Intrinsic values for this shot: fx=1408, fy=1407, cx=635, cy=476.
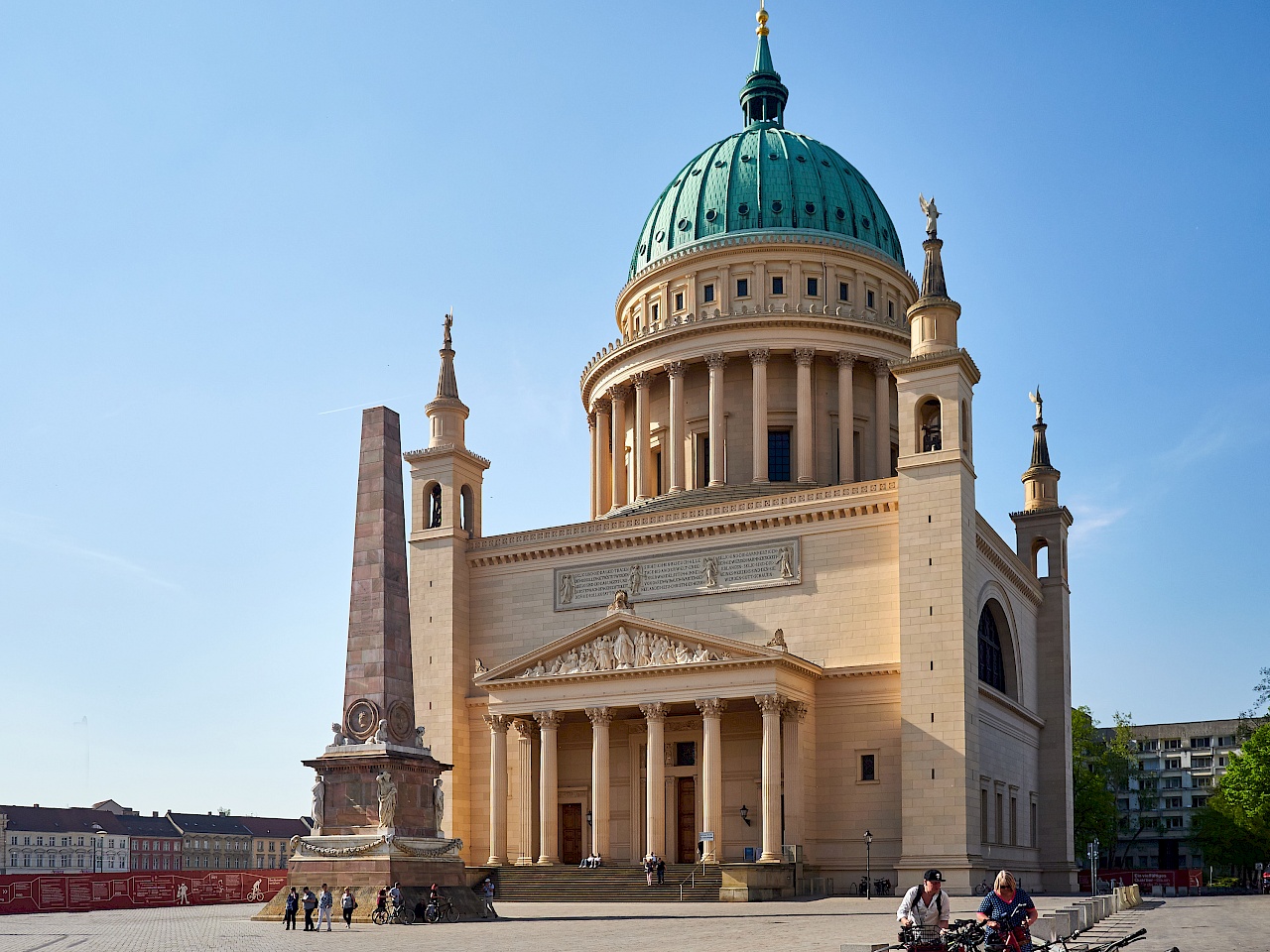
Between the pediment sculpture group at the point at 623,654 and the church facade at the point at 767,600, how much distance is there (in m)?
0.10

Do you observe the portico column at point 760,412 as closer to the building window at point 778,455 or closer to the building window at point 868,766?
the building window at point 778,455

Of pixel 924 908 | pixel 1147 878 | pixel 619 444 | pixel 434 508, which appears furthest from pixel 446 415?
pixel 924 908

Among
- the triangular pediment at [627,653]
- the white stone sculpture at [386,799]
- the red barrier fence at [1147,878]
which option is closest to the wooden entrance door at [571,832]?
the triangular pediment at [627,653]

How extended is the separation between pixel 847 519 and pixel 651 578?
9.04 meters

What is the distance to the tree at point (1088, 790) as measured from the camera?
302 ft

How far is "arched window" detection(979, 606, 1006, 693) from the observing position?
58.0 metres

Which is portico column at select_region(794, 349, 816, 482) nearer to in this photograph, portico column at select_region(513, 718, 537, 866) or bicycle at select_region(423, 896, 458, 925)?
portico column at select_region(513, 718, 537, 866)

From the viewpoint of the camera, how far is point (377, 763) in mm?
36219

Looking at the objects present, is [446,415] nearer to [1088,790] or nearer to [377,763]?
[377,763]

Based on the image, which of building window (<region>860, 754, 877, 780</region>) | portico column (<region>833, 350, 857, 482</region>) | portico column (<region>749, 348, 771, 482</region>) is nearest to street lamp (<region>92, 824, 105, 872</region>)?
portico column (<region>749, 348, 771, 482</region>)

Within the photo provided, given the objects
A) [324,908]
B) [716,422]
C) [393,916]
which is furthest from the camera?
[716,422]

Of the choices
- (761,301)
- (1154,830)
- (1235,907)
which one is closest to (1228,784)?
(1235,907)

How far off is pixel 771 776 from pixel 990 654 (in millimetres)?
14004

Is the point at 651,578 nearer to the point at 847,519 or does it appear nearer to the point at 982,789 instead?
the point at 847,519
